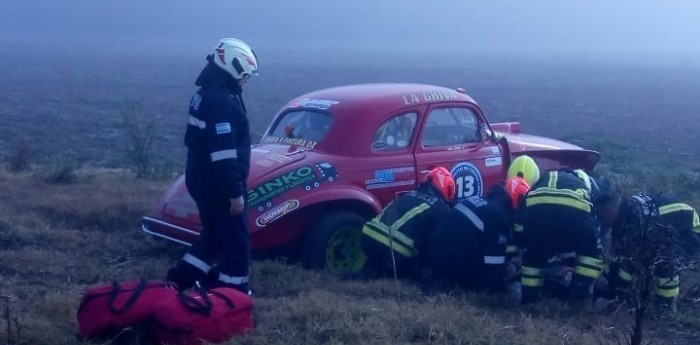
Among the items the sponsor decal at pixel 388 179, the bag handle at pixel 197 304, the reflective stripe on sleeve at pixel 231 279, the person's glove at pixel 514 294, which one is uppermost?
the sponsor decal at pixel 388 179

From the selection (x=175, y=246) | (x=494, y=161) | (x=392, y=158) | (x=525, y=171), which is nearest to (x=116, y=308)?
(x=175, y=246)

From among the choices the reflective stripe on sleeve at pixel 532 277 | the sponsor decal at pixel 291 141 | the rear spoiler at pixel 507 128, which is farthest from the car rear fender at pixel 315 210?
the rear spoiler at pixel 507 128

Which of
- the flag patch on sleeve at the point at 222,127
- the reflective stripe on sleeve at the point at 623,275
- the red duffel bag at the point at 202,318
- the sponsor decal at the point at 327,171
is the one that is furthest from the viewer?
the sponsor decal at the point at 327,171

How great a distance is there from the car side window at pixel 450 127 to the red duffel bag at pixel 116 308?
411cm

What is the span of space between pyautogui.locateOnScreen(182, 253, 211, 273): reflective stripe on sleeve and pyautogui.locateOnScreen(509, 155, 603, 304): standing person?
2.35 m

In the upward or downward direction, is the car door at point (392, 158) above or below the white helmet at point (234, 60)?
below

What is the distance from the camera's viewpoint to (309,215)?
895 centimetres

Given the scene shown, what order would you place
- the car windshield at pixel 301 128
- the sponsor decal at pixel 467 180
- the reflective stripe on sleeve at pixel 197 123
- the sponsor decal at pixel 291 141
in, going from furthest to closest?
the sponsor decal at pixel 467 180 < the car windshield at pixel 301 128 < the sponsor decal at pixel 291 141 < the reflective stripe on sleeve at pixel 197 123

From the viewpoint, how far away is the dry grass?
6445mm

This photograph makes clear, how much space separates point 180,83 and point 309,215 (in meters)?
36.1

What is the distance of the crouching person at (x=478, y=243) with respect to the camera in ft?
26.7

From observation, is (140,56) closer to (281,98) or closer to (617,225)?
(281,98)

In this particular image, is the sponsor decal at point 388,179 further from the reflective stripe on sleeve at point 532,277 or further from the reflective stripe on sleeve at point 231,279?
the reflective stripe on sleeve at point 231,279

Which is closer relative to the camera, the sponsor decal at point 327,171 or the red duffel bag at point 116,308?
the red duffel bag at point 116,308
